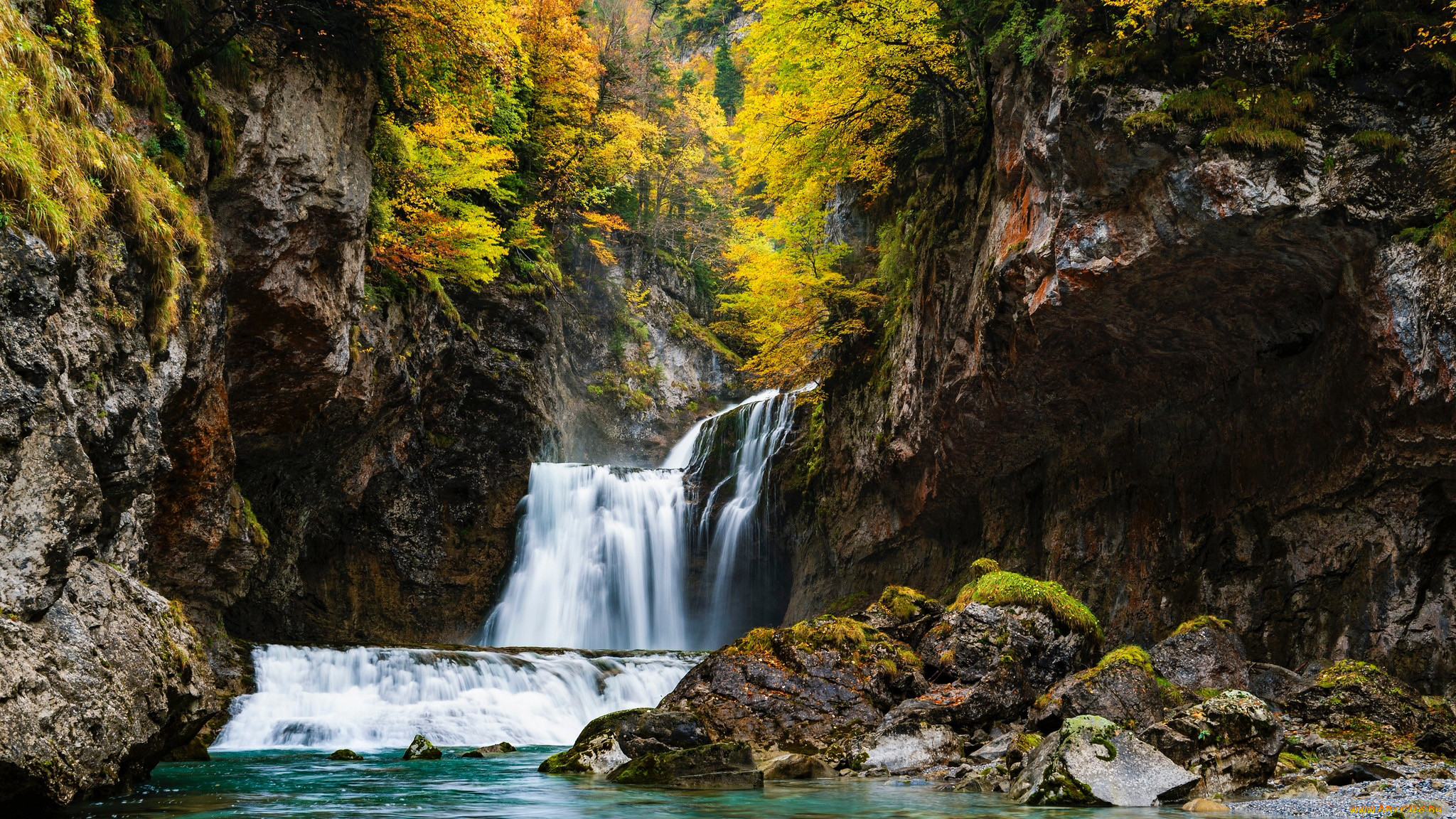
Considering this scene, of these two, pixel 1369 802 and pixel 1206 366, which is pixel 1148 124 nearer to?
pixel 1206 366

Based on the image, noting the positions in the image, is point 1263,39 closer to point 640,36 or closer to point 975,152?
point 975,152

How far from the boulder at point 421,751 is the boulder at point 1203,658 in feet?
29.1

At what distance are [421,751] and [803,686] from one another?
4.86 m

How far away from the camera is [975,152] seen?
15742mm

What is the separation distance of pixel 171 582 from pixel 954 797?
11404 millimetres

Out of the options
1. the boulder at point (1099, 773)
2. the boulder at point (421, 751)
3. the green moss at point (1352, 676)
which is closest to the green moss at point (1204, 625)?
the green moss at point (1352, 676)

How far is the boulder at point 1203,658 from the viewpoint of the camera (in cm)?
1034

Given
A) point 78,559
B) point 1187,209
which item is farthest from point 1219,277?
point 78,559

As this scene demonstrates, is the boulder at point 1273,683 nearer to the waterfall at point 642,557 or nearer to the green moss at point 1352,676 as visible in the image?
the green moss at point 1352,676

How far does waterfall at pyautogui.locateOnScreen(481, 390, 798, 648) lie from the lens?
2434 centimetres

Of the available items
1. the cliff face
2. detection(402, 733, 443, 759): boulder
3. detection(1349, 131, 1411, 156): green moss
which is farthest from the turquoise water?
detection(1349, 131, 1411, 156): green moss

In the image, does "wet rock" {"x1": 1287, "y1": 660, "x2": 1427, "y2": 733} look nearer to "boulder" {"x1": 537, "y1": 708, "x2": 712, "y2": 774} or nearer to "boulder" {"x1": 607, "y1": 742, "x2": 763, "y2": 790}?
"boulder" {"x1": 607, "y1": 742, "x2": 763, "y2": 790}

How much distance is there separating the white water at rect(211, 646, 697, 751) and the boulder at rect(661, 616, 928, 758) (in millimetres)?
3387

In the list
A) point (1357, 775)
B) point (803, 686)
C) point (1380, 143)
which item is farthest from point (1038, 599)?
point (1380, 143)
